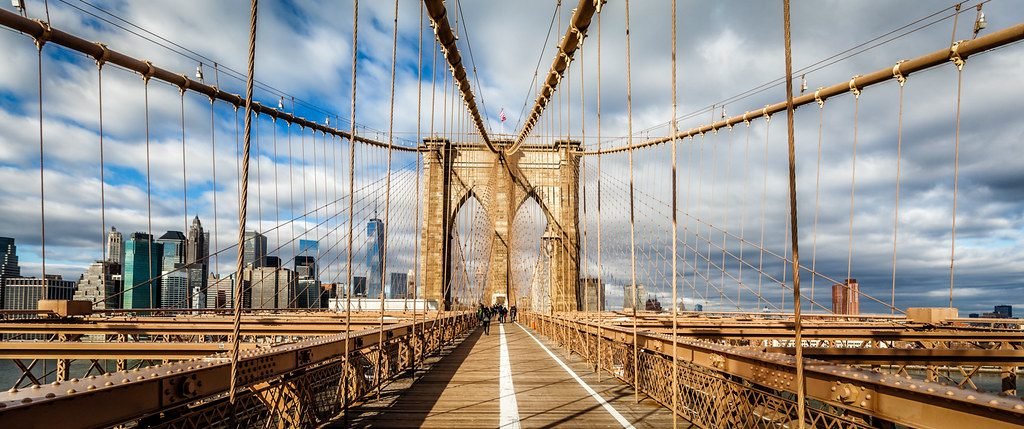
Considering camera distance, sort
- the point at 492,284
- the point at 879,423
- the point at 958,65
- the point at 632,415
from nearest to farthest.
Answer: the point at 879,423, the point at 632,415, the point at 958,65, the point at 492,284

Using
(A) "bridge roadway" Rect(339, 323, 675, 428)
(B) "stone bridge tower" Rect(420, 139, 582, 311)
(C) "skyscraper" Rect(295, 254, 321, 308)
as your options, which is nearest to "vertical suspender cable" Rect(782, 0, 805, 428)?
(A) "bridge roadway" Rect(339, 323, 675, 428)

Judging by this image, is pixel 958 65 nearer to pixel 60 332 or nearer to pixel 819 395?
pixel 819 395

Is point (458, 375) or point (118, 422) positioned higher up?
point (118, 422)

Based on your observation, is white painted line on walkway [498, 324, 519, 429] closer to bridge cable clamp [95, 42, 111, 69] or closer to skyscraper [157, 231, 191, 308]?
bridge cable clamp [95, 42, 111, 69]

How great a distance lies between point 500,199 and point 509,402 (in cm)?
3762

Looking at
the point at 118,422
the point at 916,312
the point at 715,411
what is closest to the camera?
the point at 118,422

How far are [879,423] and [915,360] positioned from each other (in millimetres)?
5988

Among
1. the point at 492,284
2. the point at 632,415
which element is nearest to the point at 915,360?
the point at 632,415

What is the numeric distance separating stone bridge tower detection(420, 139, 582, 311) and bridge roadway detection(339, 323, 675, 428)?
3047 centimetres

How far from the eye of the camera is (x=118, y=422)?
273 centimetres

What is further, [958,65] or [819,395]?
[958,65]

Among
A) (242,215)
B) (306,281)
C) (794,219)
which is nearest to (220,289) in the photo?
(306,281)

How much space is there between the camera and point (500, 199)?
44.5 metres

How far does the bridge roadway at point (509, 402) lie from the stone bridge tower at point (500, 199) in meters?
30.5
